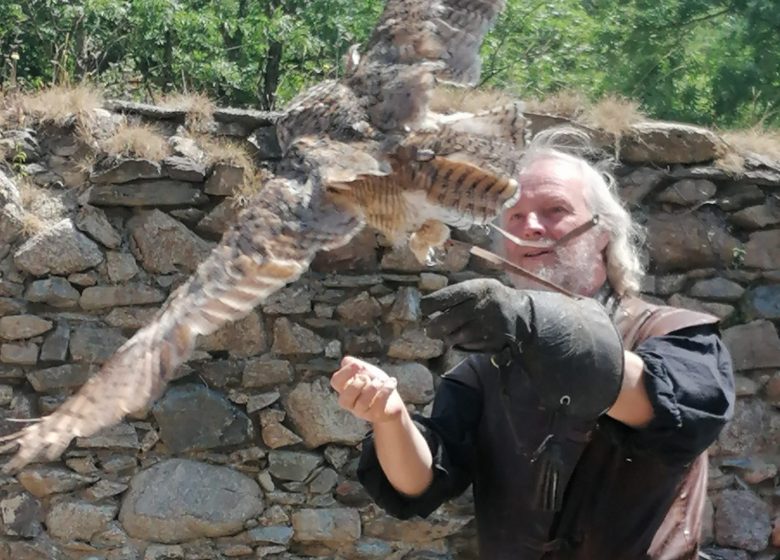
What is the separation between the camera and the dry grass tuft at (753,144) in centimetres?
487

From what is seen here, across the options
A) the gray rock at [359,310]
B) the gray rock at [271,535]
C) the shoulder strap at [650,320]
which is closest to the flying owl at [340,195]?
the shoulder strap at [650,320]

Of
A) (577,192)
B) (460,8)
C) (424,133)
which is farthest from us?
(460,8)

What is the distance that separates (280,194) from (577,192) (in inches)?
24.1

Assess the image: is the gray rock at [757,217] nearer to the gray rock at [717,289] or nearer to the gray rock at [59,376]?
the gray rock at [717,289]

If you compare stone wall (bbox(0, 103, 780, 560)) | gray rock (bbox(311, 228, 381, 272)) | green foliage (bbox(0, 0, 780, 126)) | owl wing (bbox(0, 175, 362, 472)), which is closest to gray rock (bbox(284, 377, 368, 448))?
stone wall (bbox(0, 103, 780, 560))

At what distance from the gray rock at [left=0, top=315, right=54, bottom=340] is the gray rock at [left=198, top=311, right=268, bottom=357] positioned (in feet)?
1.95

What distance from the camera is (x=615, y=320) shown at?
2.13 m

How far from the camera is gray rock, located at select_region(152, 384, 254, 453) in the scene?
169 inches

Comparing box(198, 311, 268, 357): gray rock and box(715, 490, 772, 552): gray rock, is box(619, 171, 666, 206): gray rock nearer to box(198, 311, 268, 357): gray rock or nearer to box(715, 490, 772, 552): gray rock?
box(715, 490, 772, 552): gray rock

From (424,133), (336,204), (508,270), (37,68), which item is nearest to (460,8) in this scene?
(424,133)

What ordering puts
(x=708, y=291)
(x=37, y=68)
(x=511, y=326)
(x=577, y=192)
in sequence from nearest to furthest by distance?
1. (x=511, y=326)
2. (x=577, y=192)
3. (x=708, y=291)
4. (x=37, y=68)

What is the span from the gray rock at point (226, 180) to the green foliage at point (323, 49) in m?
2.65

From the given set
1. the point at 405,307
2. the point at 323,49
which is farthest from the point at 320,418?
the point at 323,49

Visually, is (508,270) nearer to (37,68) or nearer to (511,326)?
(511,326)
